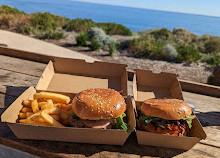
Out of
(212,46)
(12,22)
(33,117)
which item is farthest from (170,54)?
(12,22)

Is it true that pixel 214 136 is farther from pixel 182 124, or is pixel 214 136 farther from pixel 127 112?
pixel 127 112

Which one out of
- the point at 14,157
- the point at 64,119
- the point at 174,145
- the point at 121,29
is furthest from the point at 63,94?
the point at 121,29

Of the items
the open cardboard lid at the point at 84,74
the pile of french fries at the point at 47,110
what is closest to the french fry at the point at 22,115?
the pile of french fries at the point at 47,110

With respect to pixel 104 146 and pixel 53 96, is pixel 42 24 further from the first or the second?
pixel 104 146

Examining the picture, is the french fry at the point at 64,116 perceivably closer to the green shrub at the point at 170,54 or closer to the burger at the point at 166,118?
the burger at the point at 166,118

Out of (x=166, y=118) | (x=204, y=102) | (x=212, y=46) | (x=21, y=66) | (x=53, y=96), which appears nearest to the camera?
(x=166, y=118)

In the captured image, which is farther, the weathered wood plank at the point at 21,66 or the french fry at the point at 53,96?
the weathered wood plank at the point at 21,66

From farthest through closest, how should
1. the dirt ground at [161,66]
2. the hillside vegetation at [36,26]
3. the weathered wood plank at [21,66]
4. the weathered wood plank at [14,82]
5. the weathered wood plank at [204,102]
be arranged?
the hillside vegetation at [36,26] → the dirt ground at [161,66] → the weathered wood plank at [21,66] → the weathered wood plank at [204,102] → the weathered wood plank at [14,82]
